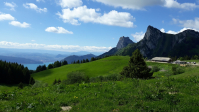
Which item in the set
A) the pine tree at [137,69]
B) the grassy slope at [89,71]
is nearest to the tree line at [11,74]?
the grassy slope at [89,71]

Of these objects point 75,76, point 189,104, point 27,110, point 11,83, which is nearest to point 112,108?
point 189,104

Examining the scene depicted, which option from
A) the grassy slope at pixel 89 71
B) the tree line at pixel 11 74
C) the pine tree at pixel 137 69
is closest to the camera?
the pine tree at pixel 137 69

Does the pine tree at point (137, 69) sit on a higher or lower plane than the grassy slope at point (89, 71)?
higher

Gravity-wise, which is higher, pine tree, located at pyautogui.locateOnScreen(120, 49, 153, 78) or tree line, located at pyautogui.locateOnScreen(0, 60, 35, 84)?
pine tree, located at pyautogui.locateOnScreen(120, 49, 153, 78)

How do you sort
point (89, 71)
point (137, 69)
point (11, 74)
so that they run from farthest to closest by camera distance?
point (89, 71) → point (11, 74) → point (137, 69)

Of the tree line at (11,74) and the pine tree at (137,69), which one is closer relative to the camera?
the pine tree at (137,69)

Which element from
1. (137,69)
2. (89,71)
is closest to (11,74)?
(89,71)

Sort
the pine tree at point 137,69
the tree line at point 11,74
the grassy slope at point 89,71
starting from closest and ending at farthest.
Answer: the pine tree at point 137,69, the tree line at point 11,74, the grassy slope at point 89,71

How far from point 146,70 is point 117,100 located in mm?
26732

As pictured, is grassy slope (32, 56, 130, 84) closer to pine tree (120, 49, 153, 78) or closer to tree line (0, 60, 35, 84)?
tree line (0, 60, 35, 84)

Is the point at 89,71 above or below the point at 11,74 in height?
below

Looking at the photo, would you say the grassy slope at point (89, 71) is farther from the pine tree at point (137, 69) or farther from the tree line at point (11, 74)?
the pine tree at point (137, 69)

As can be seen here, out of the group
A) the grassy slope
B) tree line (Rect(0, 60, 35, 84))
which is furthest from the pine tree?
tree line (Rect(0, 60, 35, 84))

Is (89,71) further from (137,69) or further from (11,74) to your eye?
(137,69)
